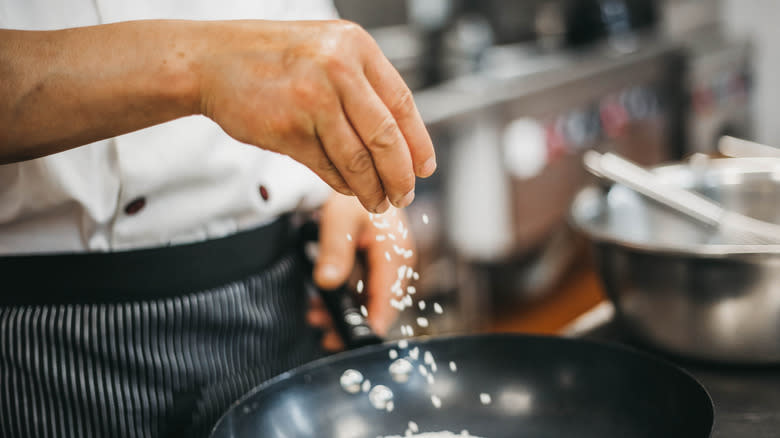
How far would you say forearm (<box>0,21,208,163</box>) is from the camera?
538 mm

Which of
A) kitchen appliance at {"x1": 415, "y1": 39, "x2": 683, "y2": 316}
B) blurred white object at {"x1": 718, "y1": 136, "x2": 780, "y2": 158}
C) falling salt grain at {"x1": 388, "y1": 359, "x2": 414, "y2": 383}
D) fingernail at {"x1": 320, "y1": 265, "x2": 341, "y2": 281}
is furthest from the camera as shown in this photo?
kitchen appliance at {"x1": 415, "y1": 39, "x2": 683, "y2": 316}

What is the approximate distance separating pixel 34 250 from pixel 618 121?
2.70 m

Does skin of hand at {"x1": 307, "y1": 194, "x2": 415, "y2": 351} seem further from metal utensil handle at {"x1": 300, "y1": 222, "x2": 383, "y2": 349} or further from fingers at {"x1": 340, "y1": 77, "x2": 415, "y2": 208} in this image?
fingers at {"x1": 340, "y1": 77, "x2": 415, "y2": 208}

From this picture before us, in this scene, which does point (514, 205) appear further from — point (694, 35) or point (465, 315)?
point (694, 35)

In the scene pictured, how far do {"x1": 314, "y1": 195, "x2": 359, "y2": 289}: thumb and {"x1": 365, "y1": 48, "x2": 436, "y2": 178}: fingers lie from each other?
1.24ft

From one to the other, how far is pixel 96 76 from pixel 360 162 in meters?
0.22

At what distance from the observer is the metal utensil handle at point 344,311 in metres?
0.87

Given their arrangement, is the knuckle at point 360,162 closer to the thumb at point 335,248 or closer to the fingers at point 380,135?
the fingers at point 380,135

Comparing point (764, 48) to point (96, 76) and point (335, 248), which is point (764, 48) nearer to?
point (335, 248)

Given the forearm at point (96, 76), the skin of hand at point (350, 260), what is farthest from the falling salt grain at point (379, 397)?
the forearm at point (96, 76)

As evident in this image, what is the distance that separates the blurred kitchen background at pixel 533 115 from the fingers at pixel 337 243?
4.31ft

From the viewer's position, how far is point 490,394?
79 cm

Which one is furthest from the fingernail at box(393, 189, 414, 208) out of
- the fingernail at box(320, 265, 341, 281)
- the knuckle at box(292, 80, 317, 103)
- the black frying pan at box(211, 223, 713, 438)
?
the fingernail at box(320, 265, 341, 281)

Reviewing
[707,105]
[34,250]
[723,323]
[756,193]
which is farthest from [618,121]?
[34,250]
